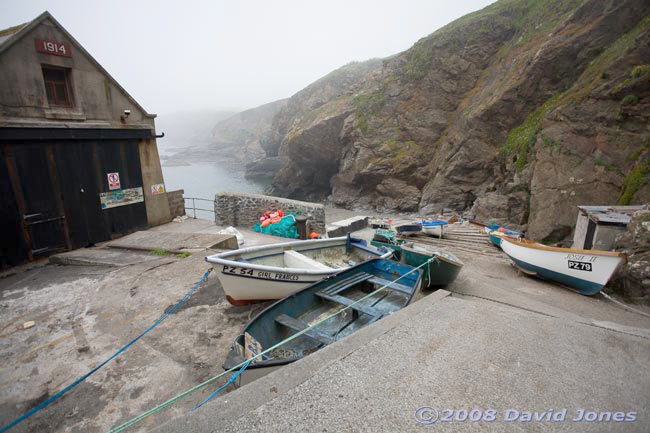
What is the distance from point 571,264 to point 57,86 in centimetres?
1544

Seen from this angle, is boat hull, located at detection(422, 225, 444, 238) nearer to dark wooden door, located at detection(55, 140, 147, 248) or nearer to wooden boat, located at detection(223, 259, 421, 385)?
wooden boat, located at detection(223, 259, 421, 385)

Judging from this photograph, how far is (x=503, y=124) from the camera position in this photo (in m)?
26.4

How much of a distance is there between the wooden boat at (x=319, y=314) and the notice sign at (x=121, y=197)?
9.50m

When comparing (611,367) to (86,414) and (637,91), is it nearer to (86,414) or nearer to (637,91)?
(86,414)

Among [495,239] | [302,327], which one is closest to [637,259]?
[495,239]

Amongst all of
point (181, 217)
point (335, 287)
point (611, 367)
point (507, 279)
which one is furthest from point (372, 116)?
point (611, 367)

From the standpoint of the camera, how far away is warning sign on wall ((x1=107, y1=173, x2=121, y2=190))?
37.2 feet

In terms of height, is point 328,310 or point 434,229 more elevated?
point 328,310

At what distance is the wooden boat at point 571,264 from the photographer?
7.03 meters

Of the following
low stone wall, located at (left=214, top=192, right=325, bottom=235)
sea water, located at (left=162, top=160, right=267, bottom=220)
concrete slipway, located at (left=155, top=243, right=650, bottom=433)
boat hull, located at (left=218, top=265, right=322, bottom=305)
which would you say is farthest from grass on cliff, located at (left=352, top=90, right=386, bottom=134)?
concrete slipway, located at (left=155, top=243, right=650, bottom=433)

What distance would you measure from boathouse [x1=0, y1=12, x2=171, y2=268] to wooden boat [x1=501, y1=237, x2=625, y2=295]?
13.3m

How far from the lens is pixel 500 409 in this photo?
9.10 feet

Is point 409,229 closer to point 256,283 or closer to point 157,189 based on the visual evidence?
point 256,283

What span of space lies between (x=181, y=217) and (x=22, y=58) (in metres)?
7.31
